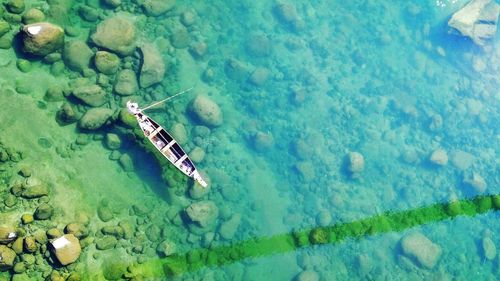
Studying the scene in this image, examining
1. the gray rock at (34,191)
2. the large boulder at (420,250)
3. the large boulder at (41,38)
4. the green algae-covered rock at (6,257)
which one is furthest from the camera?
the large boulder at (420,250)

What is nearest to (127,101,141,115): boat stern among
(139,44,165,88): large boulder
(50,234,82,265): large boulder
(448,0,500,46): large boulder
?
(139,44,165,88): large boulder

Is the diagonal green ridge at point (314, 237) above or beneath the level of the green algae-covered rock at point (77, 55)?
beneath

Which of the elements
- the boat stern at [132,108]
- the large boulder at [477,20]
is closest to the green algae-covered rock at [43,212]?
the boat stern at [132,108]

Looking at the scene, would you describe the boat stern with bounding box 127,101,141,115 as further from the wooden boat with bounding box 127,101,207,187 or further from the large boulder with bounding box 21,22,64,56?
the large boulder with bounding box 21,22,64,56

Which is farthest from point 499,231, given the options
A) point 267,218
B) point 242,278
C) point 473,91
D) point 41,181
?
point 41,181

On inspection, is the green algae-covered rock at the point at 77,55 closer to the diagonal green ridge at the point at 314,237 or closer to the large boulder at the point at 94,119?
the large boulder at the point at 94,119

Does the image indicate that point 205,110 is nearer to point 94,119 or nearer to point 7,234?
point 94,119
